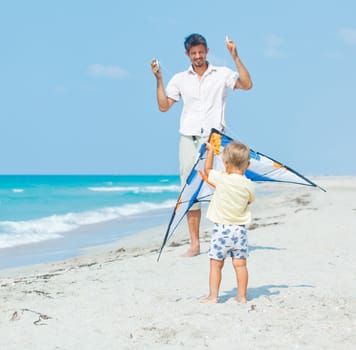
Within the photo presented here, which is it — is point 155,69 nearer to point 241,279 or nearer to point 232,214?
point 232,214

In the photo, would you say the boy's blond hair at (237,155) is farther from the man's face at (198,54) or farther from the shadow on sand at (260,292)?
the man's face at (198,54)

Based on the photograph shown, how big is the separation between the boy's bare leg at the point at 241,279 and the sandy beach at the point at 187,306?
55 mm

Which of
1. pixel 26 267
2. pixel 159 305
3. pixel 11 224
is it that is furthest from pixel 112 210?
pixel 159 305

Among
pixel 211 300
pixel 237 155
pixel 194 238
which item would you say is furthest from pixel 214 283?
pixel 194 238

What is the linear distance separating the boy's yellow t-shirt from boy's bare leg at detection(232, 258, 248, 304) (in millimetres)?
277

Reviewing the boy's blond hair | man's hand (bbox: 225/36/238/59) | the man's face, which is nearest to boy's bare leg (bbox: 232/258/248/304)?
the boy's blond hair

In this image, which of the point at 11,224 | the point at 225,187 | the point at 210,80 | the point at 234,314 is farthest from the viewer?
the point at 11,224

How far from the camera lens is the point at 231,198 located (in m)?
4.44

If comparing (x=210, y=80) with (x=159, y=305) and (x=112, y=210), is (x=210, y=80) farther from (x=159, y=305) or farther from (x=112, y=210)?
(x=112, y=210)

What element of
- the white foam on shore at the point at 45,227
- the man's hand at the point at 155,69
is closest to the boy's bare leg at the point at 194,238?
the man's hand at the point at 155,69

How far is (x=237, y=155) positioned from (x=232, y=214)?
1.32ft

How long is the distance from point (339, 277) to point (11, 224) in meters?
10.7

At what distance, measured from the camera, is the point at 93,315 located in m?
4.18

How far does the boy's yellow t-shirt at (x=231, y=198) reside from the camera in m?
4.42
